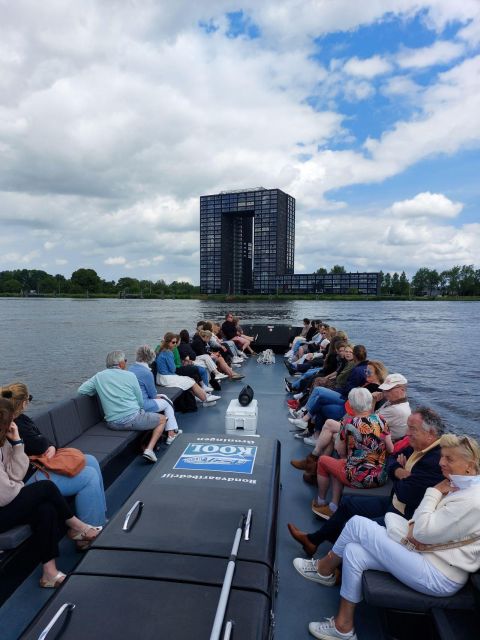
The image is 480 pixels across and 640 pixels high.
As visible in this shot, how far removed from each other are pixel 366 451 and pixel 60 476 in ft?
6.84

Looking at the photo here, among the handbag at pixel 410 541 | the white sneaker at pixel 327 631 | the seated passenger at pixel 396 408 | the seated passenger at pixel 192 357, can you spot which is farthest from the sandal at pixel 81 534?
the seated passenger at pixel 192 357

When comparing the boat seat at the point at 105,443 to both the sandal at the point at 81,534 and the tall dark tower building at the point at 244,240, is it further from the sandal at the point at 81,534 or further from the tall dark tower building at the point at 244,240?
the tall dark tower building at the point at 244,240

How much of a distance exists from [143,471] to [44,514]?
1694 mm

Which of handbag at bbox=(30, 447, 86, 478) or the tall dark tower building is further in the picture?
the tall dark tower building

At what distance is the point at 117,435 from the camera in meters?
4.11

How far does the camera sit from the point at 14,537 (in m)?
2.38

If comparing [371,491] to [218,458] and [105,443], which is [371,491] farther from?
[105,443]

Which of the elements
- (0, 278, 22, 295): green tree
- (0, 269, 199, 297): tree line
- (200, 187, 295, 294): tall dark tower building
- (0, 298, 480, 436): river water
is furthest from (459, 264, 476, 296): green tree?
(0, 278, 22, 295): green tree

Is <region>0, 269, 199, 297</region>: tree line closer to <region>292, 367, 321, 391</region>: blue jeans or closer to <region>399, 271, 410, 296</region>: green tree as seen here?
<region>399, 271, 410, 296</region>: green tree

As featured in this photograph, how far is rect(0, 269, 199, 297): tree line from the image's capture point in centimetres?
13038

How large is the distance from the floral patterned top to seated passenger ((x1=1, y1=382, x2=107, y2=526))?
1.77 metres

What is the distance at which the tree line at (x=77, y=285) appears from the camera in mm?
130375

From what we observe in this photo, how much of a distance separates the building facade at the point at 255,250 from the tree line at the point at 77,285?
16129 millimetres

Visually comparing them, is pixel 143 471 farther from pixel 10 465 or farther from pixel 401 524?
pixel 401 524
